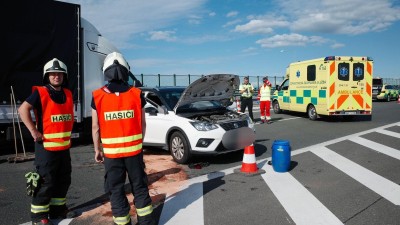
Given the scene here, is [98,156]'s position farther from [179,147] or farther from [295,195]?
[179,147]

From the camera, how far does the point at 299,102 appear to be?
14773mm

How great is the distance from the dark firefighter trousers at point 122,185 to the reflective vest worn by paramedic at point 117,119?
0.27ft

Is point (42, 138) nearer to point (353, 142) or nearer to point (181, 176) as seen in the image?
point (181, 176)

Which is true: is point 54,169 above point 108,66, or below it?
below

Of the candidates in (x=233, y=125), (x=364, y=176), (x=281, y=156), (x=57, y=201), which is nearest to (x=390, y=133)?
(x=364, y=176)

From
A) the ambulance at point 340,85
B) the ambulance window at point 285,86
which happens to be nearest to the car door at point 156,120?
the ambulance at point 340,85

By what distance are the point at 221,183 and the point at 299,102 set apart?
406 inches

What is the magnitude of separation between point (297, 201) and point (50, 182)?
307 centimetres

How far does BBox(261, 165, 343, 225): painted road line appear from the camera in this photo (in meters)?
3.91

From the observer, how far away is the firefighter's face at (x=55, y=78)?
3.91 meters

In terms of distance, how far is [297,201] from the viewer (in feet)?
14.8

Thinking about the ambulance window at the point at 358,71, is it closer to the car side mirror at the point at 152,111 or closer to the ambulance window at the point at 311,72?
the ambulance window at the point at 311,72

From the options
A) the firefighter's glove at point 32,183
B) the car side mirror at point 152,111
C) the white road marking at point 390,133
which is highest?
the car side mirror at point 152,111

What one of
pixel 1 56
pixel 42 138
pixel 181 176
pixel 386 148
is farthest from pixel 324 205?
pixel 1 56
